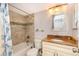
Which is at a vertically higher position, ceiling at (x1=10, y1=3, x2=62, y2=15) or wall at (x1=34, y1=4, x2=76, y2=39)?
ceiling at (x1=10, y1=3, x2=62, y2=15)

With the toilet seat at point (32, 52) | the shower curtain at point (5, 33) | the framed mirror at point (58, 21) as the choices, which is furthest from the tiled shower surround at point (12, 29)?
the framed mirror at point (58, 21)

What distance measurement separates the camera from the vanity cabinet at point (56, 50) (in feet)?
3.75

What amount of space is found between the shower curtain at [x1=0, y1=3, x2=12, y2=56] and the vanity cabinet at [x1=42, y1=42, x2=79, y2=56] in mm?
399

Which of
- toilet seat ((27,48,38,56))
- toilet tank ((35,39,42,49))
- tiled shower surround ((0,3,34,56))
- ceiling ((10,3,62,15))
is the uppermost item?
ceiling ((10,3,62,15))

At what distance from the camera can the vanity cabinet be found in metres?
1.14

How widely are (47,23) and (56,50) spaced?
0.32m

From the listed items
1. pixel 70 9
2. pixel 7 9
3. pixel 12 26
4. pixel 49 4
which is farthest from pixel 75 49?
pixel 7 9

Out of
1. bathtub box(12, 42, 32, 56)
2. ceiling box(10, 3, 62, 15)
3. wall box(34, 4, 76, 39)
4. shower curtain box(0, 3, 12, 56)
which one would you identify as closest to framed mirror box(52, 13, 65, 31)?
wall box(34, 4, 76, 39)

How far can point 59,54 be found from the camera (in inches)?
46.5

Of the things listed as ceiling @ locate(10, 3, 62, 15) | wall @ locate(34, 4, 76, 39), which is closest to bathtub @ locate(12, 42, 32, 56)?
wall @ locate(34, 4, 76, 39)

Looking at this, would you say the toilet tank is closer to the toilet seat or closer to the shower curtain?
the toilet seat

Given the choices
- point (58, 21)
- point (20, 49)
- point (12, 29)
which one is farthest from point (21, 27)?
point (58, 21)

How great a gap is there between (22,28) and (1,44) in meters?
0.30

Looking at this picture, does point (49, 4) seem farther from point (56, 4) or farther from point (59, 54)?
point (59, 54)
